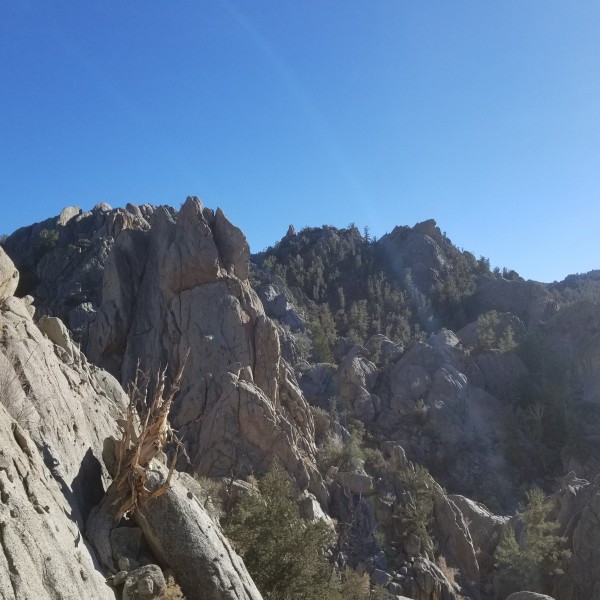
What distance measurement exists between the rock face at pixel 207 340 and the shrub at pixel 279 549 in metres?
8.76

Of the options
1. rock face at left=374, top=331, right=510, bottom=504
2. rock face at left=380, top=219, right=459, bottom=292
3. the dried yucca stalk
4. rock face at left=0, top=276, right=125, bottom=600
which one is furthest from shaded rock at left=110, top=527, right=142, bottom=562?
rock face at left=380, top=219, right=459, bottom=292

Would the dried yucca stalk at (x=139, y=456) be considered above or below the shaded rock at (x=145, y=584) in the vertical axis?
above

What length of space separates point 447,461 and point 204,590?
3928 cm

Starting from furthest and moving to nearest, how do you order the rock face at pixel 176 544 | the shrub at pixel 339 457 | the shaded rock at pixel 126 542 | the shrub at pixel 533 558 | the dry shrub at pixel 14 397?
the shrub at pixel 339 457 → the shrub at pixel 533 558 → the dry shrub at pixel 14 397 → the rock face at pixel 176 544 → the shaded rock at pixel 126 542

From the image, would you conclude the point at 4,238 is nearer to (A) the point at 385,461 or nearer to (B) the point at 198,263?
(B) the point at 198,263

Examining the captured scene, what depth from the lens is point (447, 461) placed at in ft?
154

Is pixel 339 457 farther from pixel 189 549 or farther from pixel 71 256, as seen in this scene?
pixel 71 256

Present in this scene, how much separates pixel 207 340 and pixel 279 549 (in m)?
19.9

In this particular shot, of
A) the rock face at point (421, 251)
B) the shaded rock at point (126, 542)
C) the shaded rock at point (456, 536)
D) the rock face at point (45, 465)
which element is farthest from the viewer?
the rock face at point (421, 251)

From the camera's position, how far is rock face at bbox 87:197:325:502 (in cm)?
3016

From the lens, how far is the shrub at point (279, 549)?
57.3ft

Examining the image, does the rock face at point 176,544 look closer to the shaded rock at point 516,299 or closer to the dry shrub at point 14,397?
the dry shrub at point 14,397

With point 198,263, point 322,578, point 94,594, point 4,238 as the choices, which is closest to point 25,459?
point 94,594

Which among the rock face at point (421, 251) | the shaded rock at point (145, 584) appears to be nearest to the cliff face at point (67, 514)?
the shaded rock at point (145, 584)
